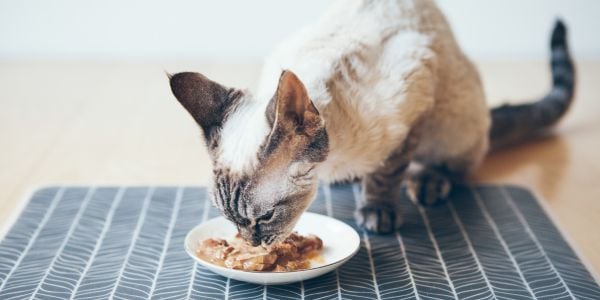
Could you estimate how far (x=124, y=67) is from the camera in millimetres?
4477

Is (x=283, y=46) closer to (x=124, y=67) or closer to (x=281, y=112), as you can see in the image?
(x=281, y=112)

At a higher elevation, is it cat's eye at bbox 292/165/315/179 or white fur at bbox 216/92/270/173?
white fur at bbox 216/92/270/173

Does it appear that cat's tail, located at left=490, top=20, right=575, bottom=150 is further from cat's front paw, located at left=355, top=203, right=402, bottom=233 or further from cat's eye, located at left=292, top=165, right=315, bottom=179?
cat's eye, located at left=292, top=165, right=315, bottom=179

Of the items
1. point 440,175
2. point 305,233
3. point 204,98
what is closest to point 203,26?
point 440,175

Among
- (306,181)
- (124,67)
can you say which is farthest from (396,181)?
(124,67)

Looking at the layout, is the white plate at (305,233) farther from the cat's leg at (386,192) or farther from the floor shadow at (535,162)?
the floor shadow at (535,162)

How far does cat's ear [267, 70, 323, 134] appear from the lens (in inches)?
65.6

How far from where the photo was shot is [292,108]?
5.74 ft

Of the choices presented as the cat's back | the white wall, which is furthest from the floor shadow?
the white wall

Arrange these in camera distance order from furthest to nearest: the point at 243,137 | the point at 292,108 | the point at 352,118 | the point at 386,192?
the point at 386,192 < the point at 352,118 < the point at 243,137 < the point at 292,108

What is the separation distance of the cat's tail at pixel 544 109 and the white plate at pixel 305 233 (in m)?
1.13

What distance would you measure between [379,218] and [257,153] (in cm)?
69

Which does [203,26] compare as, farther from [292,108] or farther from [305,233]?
[292,108]

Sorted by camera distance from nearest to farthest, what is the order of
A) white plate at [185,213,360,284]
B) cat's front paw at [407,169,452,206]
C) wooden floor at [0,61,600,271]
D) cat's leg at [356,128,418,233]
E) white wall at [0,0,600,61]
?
1. white plate at [185,213,360,284]
2. cat's leg at [356,128,418,233]
3. cat's front paw at [407,169,452,206]
4. wooden floor at [0,61,600,271]
5. white wall at [0,0,600,61]
